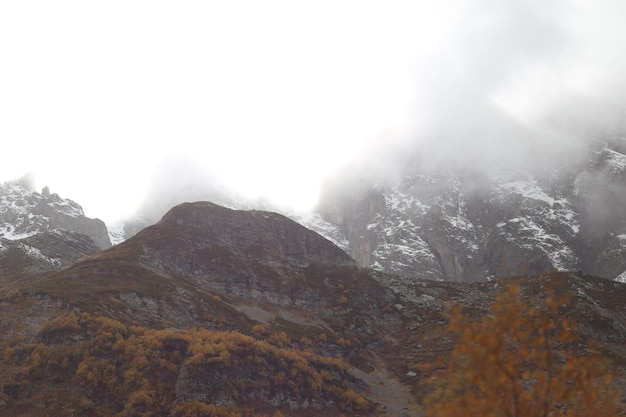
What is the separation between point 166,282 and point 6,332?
98.8ft

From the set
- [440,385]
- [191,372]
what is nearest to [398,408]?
[191,372]

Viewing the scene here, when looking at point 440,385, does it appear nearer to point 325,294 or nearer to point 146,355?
point 146,355

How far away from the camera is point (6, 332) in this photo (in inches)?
1836

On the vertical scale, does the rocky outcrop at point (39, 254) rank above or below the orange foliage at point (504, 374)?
above

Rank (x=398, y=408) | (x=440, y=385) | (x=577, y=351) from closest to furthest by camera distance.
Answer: (x=440, y=385)
(x=398, y=408)
(x=577, y=351)

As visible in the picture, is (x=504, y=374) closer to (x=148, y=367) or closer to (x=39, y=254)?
(x=148, y=367)

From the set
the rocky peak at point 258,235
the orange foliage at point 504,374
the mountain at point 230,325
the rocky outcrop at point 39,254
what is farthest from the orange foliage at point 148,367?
the rocky peak at point 258,235

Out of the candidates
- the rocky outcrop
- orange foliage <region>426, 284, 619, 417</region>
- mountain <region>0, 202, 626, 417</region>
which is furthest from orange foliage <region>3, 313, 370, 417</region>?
the rocky outcrop

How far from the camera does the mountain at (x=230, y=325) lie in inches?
1620

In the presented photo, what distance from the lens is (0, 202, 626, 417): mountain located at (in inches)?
1620

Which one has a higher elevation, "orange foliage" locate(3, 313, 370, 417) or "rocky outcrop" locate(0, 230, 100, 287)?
"rocky outcrop" locate(0, 230, 100, 287)

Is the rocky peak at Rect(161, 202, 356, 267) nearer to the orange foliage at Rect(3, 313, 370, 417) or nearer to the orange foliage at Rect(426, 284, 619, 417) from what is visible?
the orange foliage at Rect(3, 313, 370, 417)

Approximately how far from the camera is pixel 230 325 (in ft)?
226

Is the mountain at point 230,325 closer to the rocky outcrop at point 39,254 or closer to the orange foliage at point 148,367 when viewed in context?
the orange foliage at point 148,367
